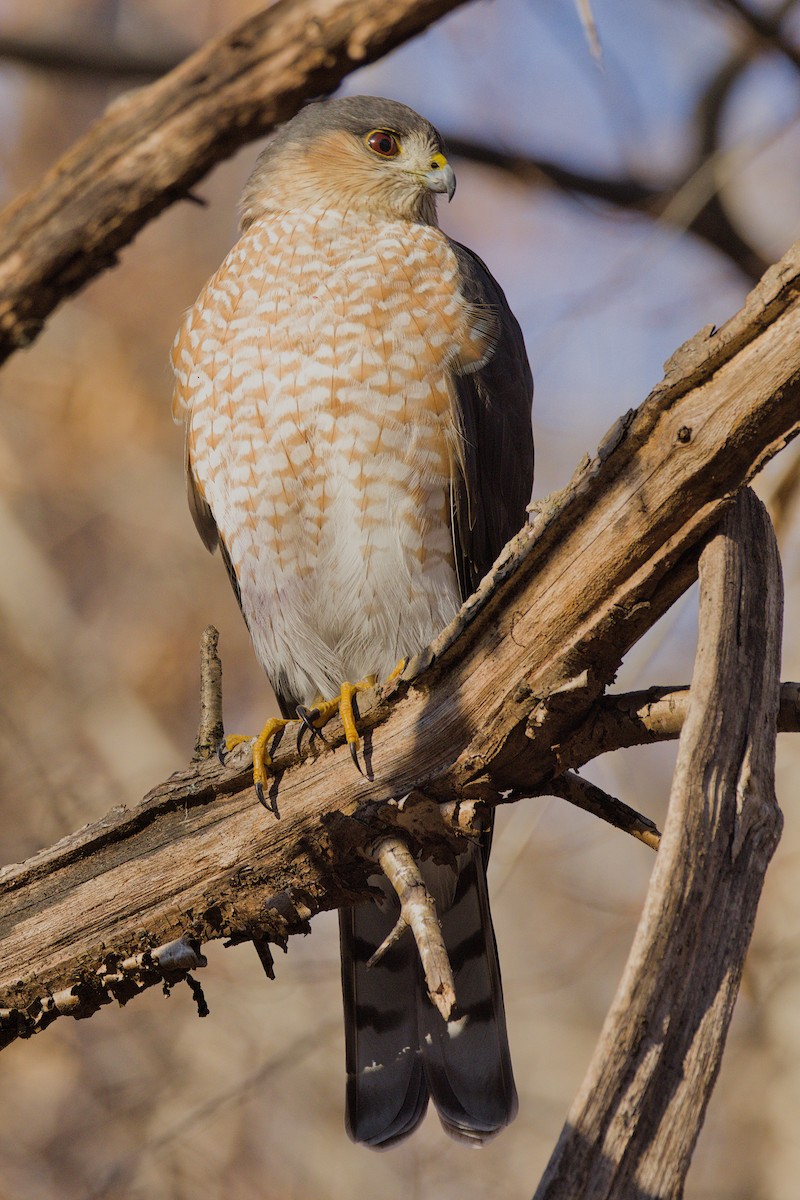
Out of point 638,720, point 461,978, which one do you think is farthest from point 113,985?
point 638,720

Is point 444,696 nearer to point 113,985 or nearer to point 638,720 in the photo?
point 638,720

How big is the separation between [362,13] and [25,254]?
0.87 metres

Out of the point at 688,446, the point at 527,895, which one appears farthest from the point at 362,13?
the point at 527,895

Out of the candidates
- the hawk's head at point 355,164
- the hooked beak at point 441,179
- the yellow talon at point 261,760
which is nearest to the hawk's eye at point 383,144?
the hawk's head at point 355,164

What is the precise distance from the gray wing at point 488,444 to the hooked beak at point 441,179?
539 mm

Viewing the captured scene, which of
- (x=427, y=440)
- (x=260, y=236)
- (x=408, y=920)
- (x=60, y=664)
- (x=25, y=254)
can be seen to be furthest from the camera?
(x=60, y=664)

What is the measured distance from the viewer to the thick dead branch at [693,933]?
1.80m

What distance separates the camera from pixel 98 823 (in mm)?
3230

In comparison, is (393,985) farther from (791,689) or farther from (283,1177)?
(283,1177)

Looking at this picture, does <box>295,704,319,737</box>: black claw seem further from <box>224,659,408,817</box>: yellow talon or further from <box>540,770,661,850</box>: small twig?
<box>540,770,661,850</box>: small twig

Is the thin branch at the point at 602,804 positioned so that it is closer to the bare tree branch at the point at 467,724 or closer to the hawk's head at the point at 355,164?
the bare tree branch at the point at 467,724

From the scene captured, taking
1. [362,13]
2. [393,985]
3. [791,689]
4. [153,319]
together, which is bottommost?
[393,985]

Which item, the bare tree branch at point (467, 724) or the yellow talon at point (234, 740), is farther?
the yellow talon at point (234, 740)

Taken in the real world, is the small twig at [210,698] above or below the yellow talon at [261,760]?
above
